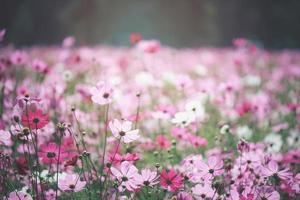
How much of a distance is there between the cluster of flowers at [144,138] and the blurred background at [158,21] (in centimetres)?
823

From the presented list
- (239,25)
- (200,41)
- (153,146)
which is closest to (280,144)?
(153,146)

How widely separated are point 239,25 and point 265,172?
14.5 metres

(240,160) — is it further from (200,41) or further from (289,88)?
(200,41)

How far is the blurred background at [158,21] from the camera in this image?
41.0 ft

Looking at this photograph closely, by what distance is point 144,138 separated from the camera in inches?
96.7

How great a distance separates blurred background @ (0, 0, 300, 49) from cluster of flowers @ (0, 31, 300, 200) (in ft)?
27.0

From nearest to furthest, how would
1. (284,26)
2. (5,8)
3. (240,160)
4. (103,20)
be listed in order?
(240,160) → (5,8) → (103,20) → (284,26)

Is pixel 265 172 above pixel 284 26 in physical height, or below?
below

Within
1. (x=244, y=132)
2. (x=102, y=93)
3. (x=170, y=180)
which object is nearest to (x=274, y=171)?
(x=170, y=180)

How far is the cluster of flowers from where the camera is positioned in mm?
1511

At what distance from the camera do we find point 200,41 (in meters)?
14.7

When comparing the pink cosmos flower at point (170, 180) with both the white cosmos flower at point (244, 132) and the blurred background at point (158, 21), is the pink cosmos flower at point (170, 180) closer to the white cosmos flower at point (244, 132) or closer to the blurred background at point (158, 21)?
the white cosmos flower at point (244, 132)

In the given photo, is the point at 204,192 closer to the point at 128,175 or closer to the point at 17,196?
the point at 128,175

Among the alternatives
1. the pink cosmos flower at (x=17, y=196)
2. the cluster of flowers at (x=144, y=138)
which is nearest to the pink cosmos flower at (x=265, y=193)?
the cluster of flowers at (x=144, y=138)
